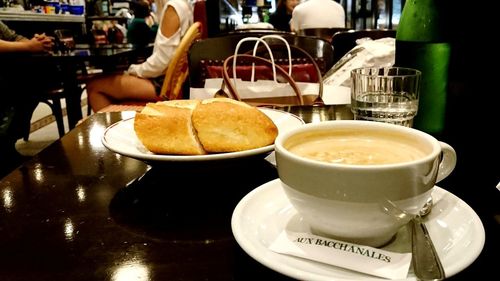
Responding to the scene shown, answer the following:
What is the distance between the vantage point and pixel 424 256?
1.21ft

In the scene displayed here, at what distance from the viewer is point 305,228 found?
1.52 feet

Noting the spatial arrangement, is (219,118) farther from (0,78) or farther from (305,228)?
(0,78)

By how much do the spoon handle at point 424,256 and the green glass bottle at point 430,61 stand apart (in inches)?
17.0

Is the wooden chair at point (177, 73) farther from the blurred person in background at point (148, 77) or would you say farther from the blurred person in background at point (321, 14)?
the blurred person in background at point (321, 14)

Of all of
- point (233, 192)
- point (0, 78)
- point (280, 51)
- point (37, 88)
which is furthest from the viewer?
point (37, 88)

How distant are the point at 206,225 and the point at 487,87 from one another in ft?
1.73

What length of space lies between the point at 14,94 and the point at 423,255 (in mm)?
3036

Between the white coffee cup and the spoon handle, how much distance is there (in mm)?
19

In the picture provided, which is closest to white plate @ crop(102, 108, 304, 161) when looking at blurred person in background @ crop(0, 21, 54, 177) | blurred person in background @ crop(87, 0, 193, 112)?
blurred person in background @ crop(87, 0, 193, 112)

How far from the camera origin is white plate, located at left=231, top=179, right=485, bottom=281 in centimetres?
36

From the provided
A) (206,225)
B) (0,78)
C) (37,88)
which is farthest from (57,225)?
(37,88)

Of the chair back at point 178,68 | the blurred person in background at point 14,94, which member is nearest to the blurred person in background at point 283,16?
the blurred person in background at point 14,94

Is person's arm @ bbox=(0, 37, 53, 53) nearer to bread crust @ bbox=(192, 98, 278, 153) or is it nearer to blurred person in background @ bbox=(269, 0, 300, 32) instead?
bread crust @ bbox=(192, 98, 278, 153)

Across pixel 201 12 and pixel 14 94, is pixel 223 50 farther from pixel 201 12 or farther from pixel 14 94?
pixel 14 94
